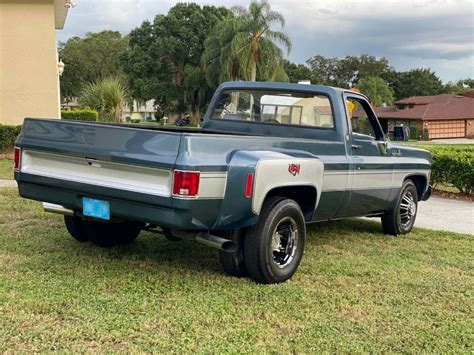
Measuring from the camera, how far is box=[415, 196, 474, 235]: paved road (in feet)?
28.3

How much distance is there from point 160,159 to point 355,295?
2.01m

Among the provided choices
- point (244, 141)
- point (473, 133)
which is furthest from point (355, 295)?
point (473, 133)

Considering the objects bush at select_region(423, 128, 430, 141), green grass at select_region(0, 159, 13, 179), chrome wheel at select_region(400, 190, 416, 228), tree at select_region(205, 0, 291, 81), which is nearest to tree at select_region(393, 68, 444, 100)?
bush at select_region(423, 128, 430, 141)

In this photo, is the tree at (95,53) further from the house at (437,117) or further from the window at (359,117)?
the window at (359,117)

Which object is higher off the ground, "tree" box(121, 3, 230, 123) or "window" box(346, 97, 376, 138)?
"tree" box(121, 3, 230, 123)

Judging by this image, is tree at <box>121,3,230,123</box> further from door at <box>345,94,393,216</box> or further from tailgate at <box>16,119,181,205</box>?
tailgate at <box>16,119,181,205</box>

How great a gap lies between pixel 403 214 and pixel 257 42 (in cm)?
3779

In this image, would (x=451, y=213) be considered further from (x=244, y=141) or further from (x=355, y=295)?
(x=244, y=141)

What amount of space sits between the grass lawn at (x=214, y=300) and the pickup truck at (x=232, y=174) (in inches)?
14.9

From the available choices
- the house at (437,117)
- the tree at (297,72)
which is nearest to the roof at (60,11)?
the house at (437,117)

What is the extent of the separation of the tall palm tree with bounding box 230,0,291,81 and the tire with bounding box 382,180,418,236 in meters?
36.8

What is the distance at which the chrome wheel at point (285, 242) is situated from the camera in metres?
5.22

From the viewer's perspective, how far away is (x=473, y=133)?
61188 millimetres

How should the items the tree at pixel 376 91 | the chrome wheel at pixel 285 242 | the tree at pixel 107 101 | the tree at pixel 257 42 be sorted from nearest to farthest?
the chrome wheel at pixel 285 242, the tree at pixel 107 101, the tree at pixel 257 42, the tree at pixel 376 91
